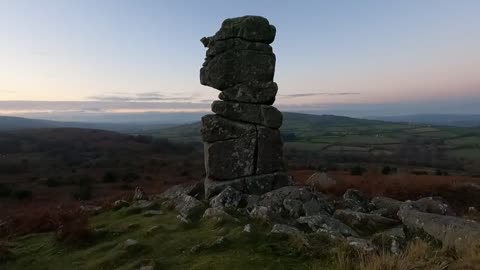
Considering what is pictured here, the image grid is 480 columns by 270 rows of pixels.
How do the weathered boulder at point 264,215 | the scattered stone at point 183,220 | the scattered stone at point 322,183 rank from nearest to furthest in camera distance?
the weathered boulder at point 264,215
the scattered stone at point 183,220
the scattered stone at point 322,183

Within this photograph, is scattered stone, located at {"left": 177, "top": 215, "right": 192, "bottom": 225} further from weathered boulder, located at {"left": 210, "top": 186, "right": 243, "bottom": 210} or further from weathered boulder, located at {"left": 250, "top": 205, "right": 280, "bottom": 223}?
weathered boulder, located at {"left": 250, "top": 205, "right": 280, "bottom": 223}

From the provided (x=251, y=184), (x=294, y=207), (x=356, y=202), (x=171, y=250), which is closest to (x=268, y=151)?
(x=251, y=184)

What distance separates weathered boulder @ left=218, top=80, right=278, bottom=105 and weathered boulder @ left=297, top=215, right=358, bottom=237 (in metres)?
7.32

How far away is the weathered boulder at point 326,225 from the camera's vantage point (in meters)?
11.4

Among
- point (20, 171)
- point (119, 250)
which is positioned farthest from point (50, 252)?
point (20, 171)

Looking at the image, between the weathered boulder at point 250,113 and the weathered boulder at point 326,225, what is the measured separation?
659 cm

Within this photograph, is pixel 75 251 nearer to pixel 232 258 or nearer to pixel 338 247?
pixel 232 258

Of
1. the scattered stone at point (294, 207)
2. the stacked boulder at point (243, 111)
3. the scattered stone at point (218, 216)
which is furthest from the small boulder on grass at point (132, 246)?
the stacked boulder at point (243, 111)

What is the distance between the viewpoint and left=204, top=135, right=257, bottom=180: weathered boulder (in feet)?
58.0

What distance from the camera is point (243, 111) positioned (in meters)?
18.2

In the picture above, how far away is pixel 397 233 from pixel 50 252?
10.9 meters

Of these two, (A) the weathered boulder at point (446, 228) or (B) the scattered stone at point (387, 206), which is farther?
(B) the scattered stone at point (387, 206)

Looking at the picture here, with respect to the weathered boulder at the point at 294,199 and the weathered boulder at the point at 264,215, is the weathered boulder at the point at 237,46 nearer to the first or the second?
the weathered boulder at the point at 294,199

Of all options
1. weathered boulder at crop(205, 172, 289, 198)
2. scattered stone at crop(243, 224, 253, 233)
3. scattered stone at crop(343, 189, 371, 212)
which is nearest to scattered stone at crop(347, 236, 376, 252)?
scattered stone at crop(243, 224, 253, 233)
